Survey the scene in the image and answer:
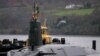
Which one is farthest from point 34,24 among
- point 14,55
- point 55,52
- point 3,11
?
point 3,11

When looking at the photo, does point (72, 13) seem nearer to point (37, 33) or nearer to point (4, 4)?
point (4, 4)

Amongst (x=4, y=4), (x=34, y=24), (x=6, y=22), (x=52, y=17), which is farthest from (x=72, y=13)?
(x=34, y=24)

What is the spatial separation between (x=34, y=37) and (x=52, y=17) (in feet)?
170

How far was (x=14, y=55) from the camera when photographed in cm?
1373

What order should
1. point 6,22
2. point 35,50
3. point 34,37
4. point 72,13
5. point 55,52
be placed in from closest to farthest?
point 55,52 → point 35,50 → point 34,37 → point 6,22 → point 72,13

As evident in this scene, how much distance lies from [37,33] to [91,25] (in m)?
57.4

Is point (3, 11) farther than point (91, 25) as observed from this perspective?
No

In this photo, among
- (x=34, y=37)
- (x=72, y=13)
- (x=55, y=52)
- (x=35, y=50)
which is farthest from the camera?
(x=72, y=13)

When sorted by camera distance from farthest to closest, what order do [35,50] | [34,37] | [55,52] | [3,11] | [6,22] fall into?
1. [6,22]
2. [3,11]
3. [34,37]
4. [35,50]
5. [55,52]

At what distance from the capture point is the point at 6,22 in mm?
68438

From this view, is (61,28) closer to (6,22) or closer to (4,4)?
(6,22)

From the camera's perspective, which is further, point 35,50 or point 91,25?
point 91,25

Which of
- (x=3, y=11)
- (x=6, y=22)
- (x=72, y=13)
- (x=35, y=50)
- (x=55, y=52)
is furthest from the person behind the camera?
(x=72, y=13)

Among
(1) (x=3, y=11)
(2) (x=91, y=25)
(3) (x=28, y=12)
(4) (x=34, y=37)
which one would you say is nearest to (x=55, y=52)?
(4) (x=34, y=37)
